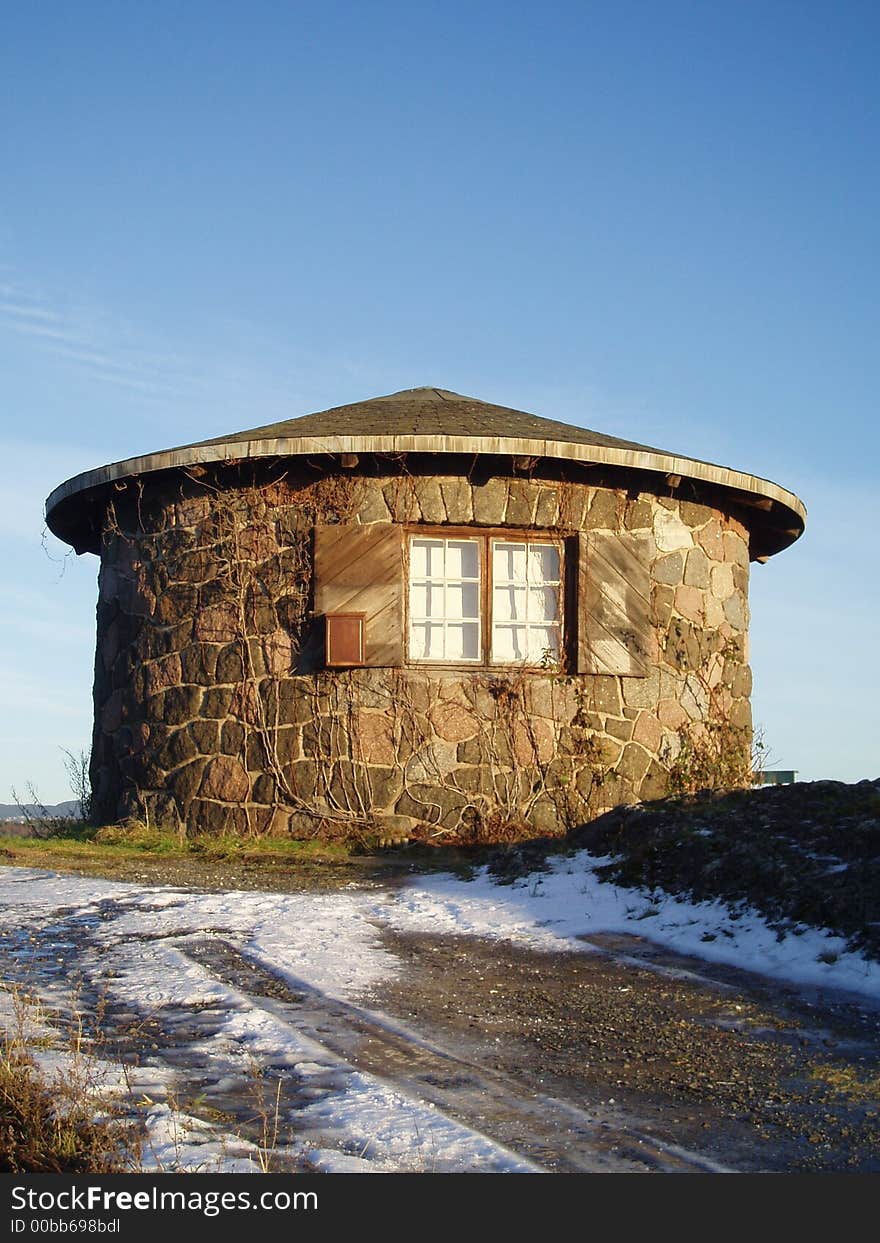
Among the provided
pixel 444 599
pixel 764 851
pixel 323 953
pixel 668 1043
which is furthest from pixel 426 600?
pixel 668 1043

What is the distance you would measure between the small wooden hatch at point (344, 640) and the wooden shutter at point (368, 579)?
0.08 meters

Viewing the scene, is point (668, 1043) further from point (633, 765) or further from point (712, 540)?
point (712, 540)

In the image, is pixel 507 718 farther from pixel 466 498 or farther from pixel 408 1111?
pixel 408 1111

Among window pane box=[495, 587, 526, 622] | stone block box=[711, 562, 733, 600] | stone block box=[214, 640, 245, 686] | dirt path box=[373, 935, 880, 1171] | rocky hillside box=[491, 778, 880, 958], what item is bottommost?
dirt path box=[373, 935, 880, 1171]

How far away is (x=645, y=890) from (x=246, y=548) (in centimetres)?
504

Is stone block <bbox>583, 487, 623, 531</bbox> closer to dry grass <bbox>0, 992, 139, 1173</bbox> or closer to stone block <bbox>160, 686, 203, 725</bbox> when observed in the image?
stone block <bbox>160, 686, 203, 725</bbox>

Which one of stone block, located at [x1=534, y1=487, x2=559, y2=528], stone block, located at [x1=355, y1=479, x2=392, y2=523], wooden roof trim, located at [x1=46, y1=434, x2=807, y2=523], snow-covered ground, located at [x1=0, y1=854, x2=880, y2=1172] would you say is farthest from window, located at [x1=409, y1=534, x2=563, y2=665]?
snow-covered ground, located at [x1=0, y1=854, x2=880, y2=1172]

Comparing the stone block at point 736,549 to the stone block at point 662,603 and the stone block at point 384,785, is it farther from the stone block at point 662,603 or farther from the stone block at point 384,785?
the stone block at point 384,785

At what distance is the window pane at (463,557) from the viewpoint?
1052 centimetres

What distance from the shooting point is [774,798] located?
8.20 m

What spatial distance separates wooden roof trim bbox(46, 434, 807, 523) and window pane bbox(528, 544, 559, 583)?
2.70 ft

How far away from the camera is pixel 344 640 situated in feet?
33.3

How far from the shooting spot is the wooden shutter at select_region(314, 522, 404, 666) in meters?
10.2

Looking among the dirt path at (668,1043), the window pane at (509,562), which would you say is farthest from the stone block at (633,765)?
the dirt path at (668,1043)
